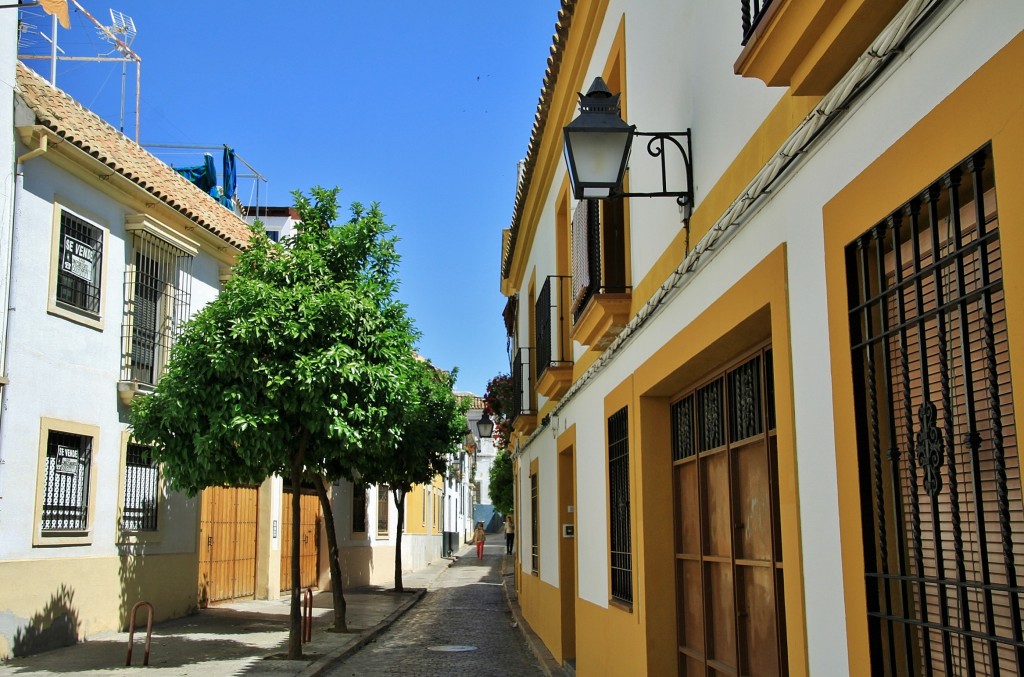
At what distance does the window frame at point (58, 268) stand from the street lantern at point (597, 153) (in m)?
8.55

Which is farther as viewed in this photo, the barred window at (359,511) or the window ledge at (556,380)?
the barred window at (359,511)

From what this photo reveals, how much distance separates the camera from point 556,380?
10617 millimetres

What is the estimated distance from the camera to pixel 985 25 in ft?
7.94

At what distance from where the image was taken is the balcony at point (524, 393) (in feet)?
47.4

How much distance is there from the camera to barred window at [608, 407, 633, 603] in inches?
284

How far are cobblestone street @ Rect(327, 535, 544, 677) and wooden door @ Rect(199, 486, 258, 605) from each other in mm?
3047

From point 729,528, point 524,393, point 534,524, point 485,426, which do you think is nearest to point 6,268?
point 524,393

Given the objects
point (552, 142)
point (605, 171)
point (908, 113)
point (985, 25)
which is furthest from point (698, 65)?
point (552, 142)

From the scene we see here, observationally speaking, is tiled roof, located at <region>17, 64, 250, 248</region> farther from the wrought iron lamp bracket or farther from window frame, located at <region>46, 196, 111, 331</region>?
the wrought iron lamp bracket

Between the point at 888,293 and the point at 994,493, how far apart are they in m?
0.63

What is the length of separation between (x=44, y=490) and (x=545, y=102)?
282 inches

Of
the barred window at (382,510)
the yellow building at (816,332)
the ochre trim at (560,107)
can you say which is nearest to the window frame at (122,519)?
the ochre trim at (560,107)

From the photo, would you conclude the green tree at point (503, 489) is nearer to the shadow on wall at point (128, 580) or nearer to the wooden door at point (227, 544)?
the wooden door at point (227, 544)

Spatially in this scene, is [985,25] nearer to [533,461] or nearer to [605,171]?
[605,171]
